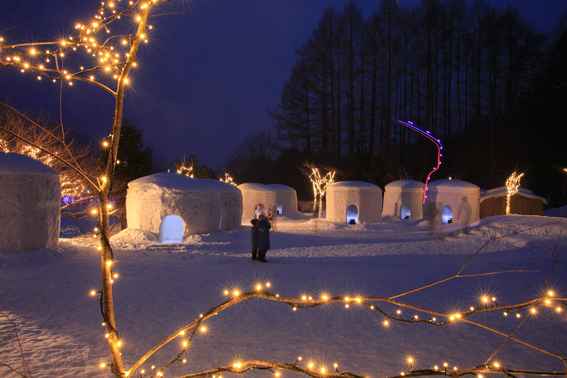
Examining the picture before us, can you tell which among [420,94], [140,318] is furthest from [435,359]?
[420,94]

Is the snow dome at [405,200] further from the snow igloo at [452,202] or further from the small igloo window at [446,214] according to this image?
the small igloo window at [446,214]

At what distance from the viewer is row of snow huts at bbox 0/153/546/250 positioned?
8922 mm

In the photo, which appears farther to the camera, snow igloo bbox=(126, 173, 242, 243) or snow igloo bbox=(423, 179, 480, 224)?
snow igloo bbox=(423, 179, 480, 224)

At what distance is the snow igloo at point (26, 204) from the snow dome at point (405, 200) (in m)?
20.1

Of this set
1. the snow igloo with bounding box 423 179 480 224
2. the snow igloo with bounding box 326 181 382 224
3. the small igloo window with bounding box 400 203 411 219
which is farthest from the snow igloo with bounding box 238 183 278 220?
the snow igloo with bounding box 423 179 480 224

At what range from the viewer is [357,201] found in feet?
65.3

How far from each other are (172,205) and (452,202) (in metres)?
16.3

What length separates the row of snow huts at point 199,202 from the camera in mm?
8922

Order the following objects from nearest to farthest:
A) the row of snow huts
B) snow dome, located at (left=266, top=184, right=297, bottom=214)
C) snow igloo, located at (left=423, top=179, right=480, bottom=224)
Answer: the row of snow huts → snow igloo, located at (left=423, top=179, right=480, bottom=224) → snow dome, located at (left=266, top=184, right=297, bottom=214)

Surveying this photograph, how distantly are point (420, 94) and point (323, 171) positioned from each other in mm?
13358

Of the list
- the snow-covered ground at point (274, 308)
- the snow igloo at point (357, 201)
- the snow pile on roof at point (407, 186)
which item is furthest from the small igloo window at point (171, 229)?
the snow pile on roof at point (407, 186)

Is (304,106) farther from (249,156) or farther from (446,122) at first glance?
(446,122)

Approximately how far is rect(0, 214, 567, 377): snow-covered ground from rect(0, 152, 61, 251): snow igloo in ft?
1.48

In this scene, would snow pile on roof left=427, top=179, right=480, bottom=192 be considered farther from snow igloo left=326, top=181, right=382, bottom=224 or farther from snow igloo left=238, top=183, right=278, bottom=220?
snow igloo left=238, top=183, right=278, bottom=220
